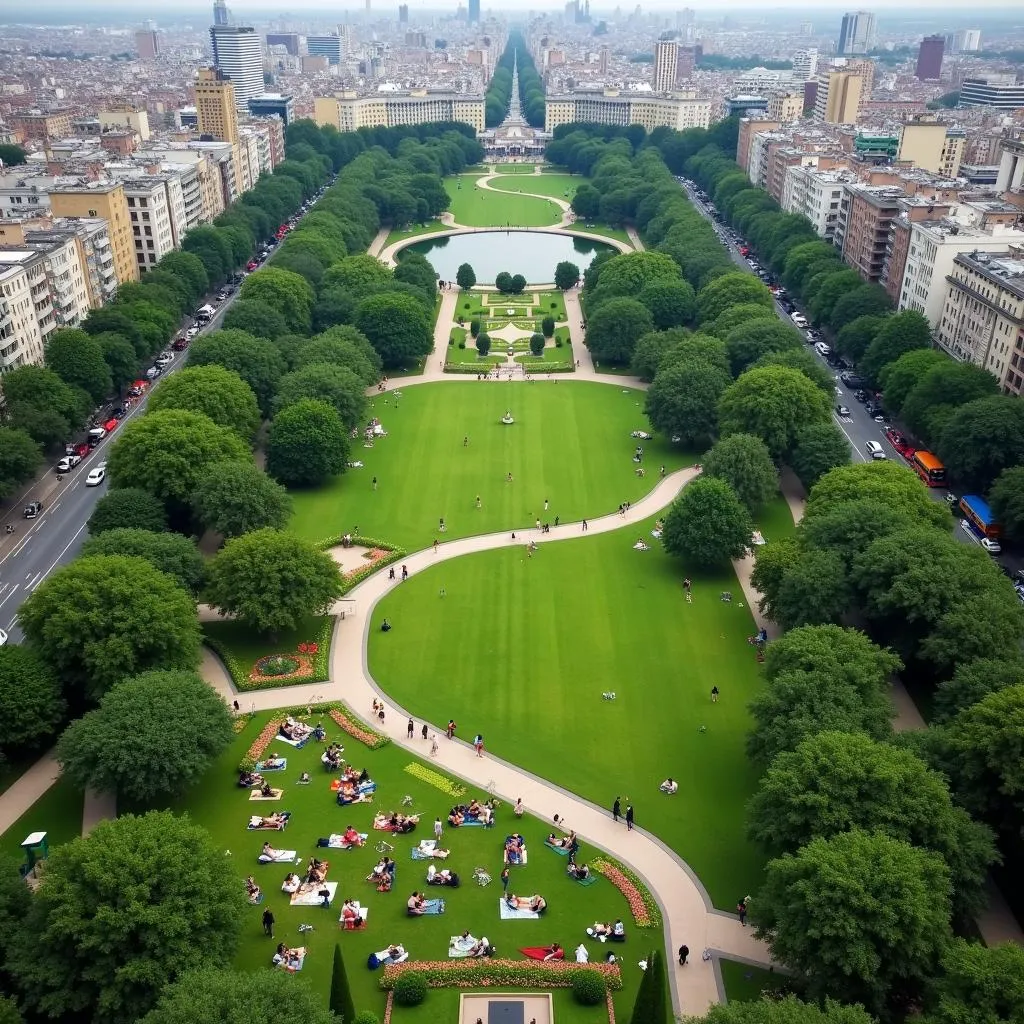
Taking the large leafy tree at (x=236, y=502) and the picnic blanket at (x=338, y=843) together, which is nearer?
the picnic blanket at (x=338, y=843)

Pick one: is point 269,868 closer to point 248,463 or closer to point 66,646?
point 66,646

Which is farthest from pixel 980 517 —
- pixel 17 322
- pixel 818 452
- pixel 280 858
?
pixel 17 322

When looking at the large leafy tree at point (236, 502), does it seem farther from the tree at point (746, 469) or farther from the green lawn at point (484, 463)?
the tree at point (746, 469)

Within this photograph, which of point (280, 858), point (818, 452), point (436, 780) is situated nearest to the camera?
point (280, 858)

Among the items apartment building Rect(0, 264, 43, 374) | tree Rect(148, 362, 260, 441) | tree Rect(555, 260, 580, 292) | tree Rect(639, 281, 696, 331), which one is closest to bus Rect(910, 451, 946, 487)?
tree Rect(639, 281, 696, 331)

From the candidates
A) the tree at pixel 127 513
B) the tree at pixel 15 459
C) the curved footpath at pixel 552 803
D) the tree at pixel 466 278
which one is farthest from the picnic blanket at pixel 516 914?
the tree at pixel 466 278

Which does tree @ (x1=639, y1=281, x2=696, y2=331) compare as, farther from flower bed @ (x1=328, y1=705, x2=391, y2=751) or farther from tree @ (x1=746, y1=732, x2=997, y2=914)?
tree @ (x1=746, y1=732, x2=997, y2=914)

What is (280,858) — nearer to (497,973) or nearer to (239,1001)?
(497,973)
